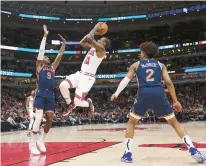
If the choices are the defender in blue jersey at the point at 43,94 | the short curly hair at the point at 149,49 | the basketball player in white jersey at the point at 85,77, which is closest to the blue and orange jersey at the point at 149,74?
the short curly hair at the point at 149,49

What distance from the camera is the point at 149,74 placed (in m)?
5.64

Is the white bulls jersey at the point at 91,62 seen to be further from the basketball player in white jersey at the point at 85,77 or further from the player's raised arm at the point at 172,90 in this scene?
the player's raised arm at the point at 172,90

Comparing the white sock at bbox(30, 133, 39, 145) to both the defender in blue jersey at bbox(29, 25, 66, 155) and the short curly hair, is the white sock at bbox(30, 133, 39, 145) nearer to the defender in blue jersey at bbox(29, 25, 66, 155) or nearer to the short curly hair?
the defender in blue jersey at bbox(29, 25, 66, 155)

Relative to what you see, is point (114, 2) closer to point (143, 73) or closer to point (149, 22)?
point (149, 22)

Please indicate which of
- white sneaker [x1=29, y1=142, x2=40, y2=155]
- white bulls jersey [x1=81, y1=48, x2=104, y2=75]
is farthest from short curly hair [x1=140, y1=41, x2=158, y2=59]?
white sneaker [x1=29, y1=142, x2=40, y2=155]

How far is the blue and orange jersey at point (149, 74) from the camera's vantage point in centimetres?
562

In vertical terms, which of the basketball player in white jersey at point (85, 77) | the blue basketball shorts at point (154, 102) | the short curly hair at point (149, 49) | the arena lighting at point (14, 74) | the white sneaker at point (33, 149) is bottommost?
the white sneaker at point (33, 149)

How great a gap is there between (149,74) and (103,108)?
30.4 meters

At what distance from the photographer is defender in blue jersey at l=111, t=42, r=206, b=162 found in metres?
5.53

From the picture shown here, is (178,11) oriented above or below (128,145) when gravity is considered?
above

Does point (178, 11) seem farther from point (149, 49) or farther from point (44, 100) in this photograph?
point (149, 49)

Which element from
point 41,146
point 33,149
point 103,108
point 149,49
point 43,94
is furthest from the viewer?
point 103,108

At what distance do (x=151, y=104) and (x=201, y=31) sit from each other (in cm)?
3684

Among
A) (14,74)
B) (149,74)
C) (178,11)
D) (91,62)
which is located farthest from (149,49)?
(178,11)
